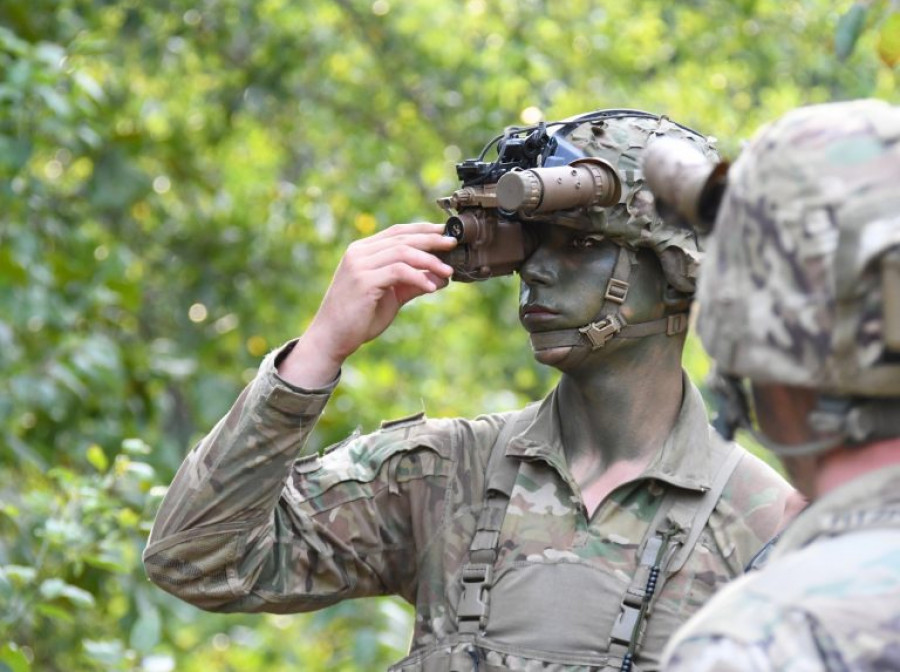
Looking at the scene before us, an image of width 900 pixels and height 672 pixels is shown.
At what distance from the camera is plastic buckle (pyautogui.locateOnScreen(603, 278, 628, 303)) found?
3482 mm

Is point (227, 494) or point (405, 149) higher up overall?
point (227, 494)

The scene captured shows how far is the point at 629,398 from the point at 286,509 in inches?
29.8

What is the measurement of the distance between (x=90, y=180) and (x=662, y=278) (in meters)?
4.43

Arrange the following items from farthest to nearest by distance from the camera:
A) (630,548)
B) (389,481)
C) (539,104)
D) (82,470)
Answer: (539,104) → (82,470) → (389,481) → (630,548)

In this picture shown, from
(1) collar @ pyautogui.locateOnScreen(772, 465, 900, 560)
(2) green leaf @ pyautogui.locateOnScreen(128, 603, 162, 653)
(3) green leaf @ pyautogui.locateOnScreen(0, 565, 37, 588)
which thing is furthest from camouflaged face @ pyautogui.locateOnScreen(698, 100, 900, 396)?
(2) green leaf @ pyautogui.locateOnScreen(128, 603, 162, 653)

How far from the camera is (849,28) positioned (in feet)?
12.1

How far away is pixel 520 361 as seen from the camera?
877 centimetres

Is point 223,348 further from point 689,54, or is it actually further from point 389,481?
point 389,481

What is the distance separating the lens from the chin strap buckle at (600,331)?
3.46 meters

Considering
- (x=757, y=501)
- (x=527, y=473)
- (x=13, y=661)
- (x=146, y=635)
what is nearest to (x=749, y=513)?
(x=757, y=501)

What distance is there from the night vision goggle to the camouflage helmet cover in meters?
0.04

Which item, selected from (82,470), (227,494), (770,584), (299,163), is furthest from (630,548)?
(299,163)

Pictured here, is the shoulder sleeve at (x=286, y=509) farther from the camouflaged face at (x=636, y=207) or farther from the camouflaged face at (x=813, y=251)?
the camouflaged face at (x=813, y=251)

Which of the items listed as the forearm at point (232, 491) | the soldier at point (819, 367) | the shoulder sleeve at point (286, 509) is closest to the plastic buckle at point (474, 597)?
the shoulder sleeve at point (286, 509)
